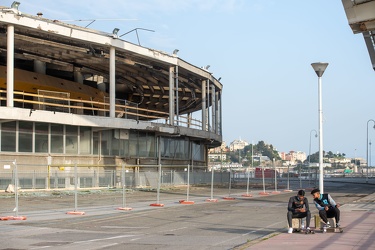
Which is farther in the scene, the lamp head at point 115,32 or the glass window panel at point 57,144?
the lamp head at point 115,32

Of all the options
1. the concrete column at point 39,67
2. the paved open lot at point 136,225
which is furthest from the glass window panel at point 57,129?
the concrete column at point 39,67

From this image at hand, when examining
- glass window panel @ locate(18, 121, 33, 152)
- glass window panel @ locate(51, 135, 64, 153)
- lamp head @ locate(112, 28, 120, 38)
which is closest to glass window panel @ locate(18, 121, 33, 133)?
glass window panel @ locate(18, 121, 33, 152)

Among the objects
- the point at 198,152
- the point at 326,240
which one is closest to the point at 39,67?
the point at 198,152

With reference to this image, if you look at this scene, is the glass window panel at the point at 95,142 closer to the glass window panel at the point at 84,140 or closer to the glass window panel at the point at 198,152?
the glass window panel at the point at 84,140

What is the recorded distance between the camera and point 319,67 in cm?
1838

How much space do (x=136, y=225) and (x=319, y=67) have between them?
7954 millimetres

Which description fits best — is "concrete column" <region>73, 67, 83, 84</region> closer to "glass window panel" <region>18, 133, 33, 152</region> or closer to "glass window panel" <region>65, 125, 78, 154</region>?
"glass window panel" <region>65, 125, 78, 154</region>

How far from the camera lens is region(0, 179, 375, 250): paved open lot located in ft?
48.0

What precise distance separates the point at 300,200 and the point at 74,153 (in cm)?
2510

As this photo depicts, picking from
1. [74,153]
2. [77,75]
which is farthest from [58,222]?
[77,75]

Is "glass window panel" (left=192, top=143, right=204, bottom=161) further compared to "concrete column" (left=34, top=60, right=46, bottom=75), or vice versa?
"glass window panel" (left=192, top=143, right=204, bottom=161)

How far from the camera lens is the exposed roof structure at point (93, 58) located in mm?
35781

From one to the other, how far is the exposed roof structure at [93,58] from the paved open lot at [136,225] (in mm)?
10984

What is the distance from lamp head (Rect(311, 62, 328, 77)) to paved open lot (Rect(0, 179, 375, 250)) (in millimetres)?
5052
